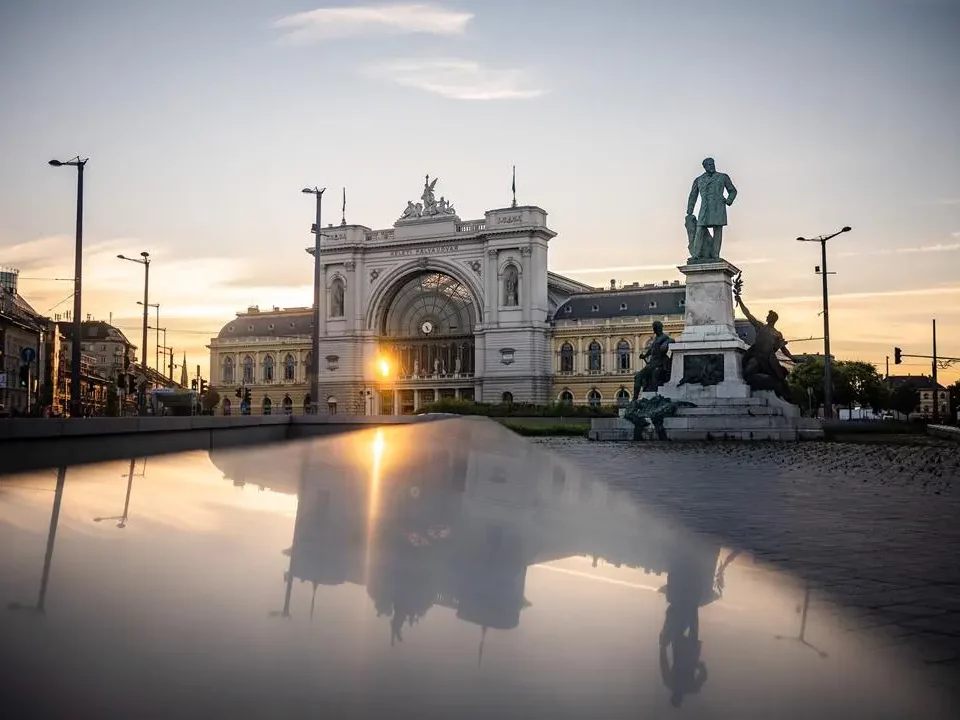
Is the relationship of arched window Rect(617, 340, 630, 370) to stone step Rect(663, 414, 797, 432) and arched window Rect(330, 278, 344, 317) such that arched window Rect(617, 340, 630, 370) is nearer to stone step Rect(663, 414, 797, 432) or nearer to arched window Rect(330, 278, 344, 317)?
arched window Rect(330, 278, 344, 317)

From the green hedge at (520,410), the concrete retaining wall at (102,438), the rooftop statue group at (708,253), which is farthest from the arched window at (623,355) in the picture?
the concrete retaining wall at (102,438)

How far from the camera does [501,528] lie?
305 centimetres

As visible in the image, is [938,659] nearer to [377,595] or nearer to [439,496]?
[439,496]

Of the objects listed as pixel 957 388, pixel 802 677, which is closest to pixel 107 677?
pixel 802 677

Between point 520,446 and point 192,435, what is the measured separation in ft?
7.42

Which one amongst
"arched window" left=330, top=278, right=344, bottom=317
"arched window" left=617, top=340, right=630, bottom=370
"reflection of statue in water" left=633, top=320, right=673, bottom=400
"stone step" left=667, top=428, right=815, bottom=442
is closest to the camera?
"stone step" left=667, top=428, right=815, bottom=442

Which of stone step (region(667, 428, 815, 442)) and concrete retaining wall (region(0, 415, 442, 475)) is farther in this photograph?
stone step (region(667, 428, 815, 442))

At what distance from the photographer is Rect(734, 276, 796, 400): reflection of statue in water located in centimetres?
2811

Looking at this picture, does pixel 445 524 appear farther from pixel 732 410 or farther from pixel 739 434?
pixel 732 410

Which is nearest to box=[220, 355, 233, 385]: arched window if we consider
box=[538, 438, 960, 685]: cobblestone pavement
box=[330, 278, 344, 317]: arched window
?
box=[330, 278, 344, 317]: arched window

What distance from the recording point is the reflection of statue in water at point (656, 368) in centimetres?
2931

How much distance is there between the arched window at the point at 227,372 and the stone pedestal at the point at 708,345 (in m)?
70.4

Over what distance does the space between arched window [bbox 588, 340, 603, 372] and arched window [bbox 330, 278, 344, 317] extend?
73.0 feet

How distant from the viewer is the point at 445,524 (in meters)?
2.96
